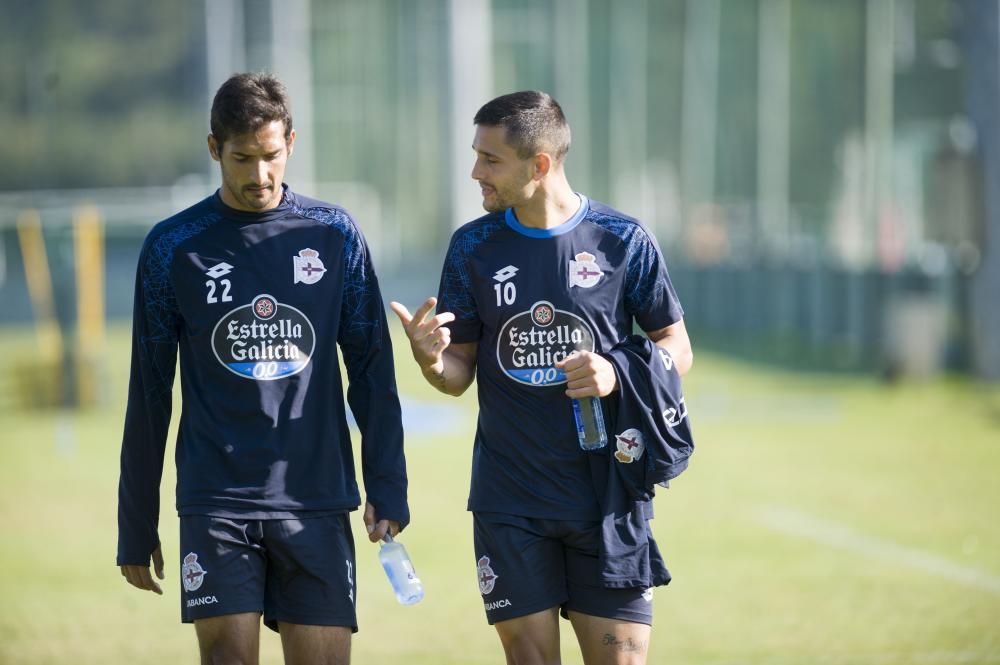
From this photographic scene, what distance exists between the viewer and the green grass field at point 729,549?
7.84 m

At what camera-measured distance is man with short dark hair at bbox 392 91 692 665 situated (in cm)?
493

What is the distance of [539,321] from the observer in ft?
16.4

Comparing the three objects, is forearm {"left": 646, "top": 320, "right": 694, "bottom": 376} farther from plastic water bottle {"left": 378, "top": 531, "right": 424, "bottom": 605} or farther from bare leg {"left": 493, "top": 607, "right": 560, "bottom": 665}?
plastic water bottle {"left": 378, "top": 531, "right": 424, "bottom": 605}

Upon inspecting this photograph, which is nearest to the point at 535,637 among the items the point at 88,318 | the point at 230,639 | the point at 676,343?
the point at 230,639

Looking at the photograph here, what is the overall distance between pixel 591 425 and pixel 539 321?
1.26ft

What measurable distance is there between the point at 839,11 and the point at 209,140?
941 inches

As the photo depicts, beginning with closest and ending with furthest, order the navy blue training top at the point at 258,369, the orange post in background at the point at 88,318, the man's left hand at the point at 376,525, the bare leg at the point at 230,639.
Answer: the bare leg at the point at 230,639 → the navy blue training top at the point at 258,369 → the man's left hand at the point at 376,525 → the orange post in background at the point at 88,318

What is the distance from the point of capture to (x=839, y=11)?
27.0 m

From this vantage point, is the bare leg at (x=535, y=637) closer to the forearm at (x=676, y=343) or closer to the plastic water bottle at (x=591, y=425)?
the plastic water bottle at (x=591, y=425)

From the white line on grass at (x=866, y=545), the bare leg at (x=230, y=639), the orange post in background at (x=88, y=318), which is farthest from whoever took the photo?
the orange post in background at (x=88, y=318)

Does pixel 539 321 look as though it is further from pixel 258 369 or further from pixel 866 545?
pixel 866 545

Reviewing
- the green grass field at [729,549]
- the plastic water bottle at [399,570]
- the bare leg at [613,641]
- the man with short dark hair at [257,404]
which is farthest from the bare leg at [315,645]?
the green grass field at [729,549]

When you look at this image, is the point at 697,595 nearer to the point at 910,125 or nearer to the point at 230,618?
the point at 230,618

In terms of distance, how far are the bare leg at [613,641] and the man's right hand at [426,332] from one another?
3.30 ft
